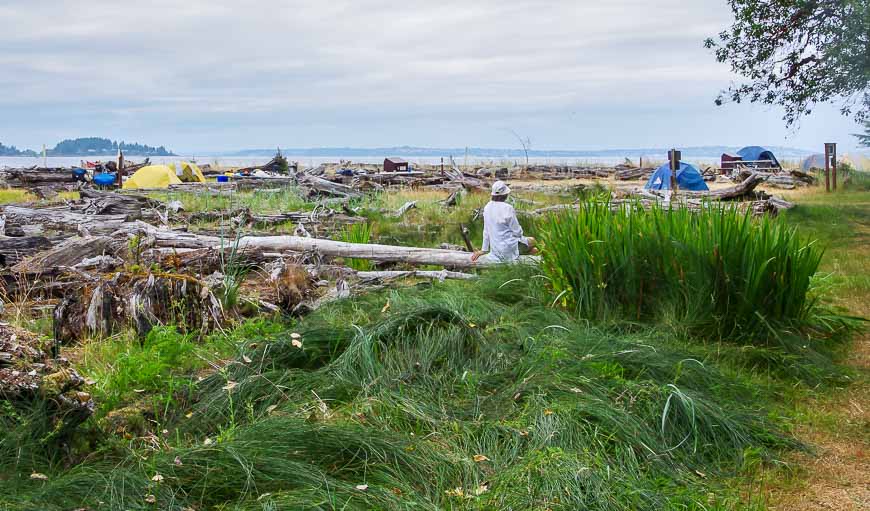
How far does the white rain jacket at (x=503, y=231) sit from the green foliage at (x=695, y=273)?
2.18 m

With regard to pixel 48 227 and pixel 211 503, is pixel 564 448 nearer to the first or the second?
pixel 211 503

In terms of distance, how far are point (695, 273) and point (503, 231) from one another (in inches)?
124

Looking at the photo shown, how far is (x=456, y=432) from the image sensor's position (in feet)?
13.2

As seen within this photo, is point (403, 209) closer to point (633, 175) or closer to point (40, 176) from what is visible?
point (40, 176)

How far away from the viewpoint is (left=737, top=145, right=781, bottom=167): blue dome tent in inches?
1455

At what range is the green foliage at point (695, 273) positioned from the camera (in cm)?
626

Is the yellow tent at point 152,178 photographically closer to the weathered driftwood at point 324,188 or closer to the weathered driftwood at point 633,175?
the weathered driftwood at point 324,188

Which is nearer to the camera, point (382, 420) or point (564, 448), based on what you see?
point (564, 448)

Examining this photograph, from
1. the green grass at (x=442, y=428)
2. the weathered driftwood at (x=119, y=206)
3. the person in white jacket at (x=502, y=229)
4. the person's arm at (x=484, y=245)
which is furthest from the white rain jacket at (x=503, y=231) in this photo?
the weathered driftwood at (x=119, y=206)

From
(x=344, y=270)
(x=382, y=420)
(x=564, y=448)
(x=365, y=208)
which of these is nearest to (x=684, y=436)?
(x=564, y=448)

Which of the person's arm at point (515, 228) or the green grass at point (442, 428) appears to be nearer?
the green grass at point (442, 428)

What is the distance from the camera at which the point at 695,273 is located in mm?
6285

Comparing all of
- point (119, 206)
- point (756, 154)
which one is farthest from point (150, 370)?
point (756, 154)

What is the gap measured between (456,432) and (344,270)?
18.3ft
